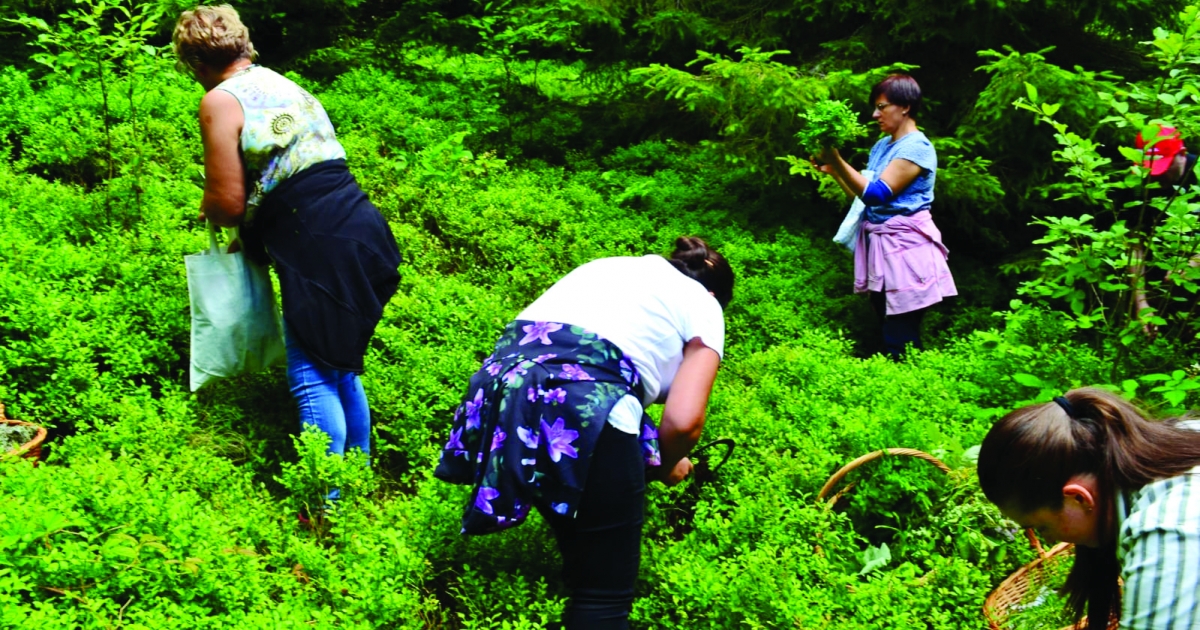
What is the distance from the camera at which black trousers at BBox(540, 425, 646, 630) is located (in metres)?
2.82

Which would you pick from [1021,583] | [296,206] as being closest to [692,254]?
[296,206]

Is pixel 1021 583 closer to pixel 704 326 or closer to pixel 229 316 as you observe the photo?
pixel 704 326

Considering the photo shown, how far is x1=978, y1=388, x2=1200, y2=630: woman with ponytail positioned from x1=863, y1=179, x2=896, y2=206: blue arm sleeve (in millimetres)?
3065

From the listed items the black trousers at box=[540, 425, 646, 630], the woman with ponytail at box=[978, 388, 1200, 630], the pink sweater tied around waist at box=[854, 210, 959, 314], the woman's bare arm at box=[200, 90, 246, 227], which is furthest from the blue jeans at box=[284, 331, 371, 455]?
the pink sweater tied around waist at box=[854, 210, 959, 314]

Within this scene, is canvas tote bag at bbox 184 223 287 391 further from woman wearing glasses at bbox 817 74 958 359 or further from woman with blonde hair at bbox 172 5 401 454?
woman wearing glasses at bbox 817 74 958 359

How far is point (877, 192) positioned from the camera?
510 centimetres

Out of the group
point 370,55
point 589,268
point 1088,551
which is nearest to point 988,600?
point 1088,551

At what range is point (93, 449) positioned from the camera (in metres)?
3.64

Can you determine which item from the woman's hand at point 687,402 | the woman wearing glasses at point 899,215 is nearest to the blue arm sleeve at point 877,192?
the woman wearing glasses at point 899,215

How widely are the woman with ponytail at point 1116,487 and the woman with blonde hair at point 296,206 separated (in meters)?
2.49

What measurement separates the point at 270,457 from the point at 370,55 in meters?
6.12

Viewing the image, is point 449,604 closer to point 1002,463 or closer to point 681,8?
point 1002,463

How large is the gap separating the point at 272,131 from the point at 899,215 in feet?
11.8

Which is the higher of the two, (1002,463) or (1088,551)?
(1002,463)
